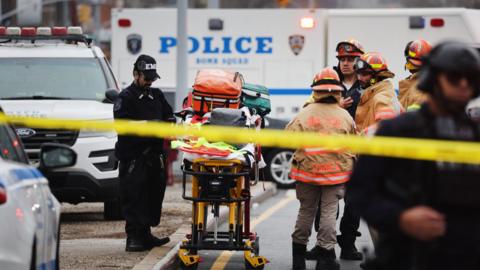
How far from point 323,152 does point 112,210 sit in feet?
15.5

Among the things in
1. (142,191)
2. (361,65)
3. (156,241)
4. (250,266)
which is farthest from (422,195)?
(156,241)

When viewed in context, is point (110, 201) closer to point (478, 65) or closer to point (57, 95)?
point (57, 95)

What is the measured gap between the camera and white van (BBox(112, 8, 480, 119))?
70.0 feet

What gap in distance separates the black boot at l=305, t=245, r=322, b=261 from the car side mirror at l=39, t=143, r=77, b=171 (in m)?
4.22

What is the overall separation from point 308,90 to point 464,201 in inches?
637

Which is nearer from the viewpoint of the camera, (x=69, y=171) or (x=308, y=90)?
(x=69, y=171)

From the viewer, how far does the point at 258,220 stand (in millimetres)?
16438

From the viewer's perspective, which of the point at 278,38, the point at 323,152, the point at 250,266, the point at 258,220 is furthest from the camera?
the point at 278,38

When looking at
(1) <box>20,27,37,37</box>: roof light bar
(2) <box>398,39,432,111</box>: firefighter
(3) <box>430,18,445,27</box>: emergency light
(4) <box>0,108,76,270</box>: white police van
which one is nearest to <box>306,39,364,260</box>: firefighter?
(2) <box>398,39,432,111</box>: firefighter

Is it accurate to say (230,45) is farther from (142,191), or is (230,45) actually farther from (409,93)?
(409,93)

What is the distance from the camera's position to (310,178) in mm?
11094

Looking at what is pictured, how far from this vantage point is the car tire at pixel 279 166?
2162 centimetres

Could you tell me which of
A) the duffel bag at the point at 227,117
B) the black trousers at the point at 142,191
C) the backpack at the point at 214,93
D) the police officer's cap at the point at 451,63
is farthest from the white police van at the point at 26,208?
the black trousers at the point at 142,191

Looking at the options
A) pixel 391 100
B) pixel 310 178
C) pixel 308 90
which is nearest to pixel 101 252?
pixel 310 178
